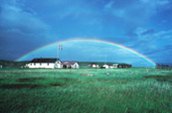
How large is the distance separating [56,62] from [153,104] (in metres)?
96.6

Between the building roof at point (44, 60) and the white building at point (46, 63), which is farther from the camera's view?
the building roof at point (44, 60)

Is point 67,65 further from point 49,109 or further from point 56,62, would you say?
point 49,109

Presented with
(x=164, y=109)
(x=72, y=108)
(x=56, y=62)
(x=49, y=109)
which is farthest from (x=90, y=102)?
(x=56, y=62)

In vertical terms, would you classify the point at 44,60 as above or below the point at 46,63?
above

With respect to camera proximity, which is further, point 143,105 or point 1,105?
point 143,105

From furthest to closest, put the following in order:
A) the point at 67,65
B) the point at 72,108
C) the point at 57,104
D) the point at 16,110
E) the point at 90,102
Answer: the point at 67,65 → the point at 90,102 → the point at 57,104 → the point at 72,108 → the point at 16,110

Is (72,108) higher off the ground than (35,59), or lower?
lower

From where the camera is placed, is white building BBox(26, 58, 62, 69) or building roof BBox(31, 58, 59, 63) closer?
white building BBox(26, 58, 62, 69)

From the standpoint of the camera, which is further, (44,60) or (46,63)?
(44,60)

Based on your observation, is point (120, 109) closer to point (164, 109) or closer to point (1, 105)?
point (164, 109)

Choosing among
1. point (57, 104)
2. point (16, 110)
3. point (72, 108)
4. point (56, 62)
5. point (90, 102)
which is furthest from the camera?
point (56, 62)

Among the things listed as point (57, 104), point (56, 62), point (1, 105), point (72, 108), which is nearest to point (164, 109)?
point (72, 108)

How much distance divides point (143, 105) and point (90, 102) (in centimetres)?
326

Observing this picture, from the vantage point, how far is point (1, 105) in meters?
12.2
